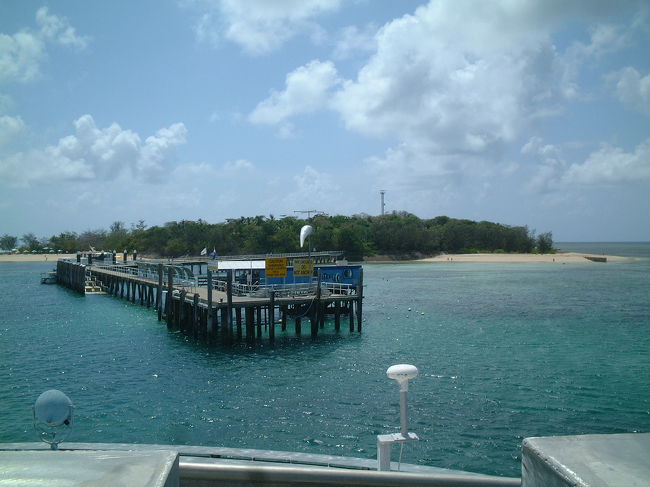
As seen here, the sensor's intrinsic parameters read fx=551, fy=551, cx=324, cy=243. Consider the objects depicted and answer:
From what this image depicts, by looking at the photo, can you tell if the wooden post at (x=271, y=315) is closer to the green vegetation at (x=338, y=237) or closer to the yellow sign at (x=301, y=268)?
the yellow sign at (x=301, y=268)

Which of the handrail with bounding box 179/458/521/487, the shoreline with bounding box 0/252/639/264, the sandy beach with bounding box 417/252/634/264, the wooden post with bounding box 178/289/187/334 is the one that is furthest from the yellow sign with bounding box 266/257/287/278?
the sandy beach with bounding box 417/252/634/264

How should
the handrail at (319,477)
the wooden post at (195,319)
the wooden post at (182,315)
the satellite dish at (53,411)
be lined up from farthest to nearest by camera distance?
the wooden post at (182,315)
the wooden post at (195,319)
the satellite dish at (53,411)
the handrail at (319,477)

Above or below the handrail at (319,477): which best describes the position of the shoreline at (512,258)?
below

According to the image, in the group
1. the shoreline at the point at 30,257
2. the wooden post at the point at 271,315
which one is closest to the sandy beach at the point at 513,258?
the shoreline at the point at 30,257

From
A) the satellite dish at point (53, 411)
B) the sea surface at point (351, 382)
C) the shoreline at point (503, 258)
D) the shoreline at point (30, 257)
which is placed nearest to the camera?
the satellite dish at point (53, 411)

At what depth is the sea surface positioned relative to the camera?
629 inches

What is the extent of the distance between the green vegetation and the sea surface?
8759 cm

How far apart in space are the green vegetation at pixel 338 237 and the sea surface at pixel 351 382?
287 feet

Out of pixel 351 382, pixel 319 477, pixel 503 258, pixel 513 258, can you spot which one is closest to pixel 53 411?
pixel 319 477

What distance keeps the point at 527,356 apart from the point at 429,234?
395 feet

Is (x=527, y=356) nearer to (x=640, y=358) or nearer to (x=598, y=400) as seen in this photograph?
(x=640, y=358)

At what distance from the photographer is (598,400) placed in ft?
62.8

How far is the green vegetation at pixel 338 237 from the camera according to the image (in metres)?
128

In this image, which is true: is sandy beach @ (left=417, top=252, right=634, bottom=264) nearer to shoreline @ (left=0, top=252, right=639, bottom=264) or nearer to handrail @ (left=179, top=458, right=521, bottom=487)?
shoreline @ (left=0, top=252, right=639, bottom=264)
